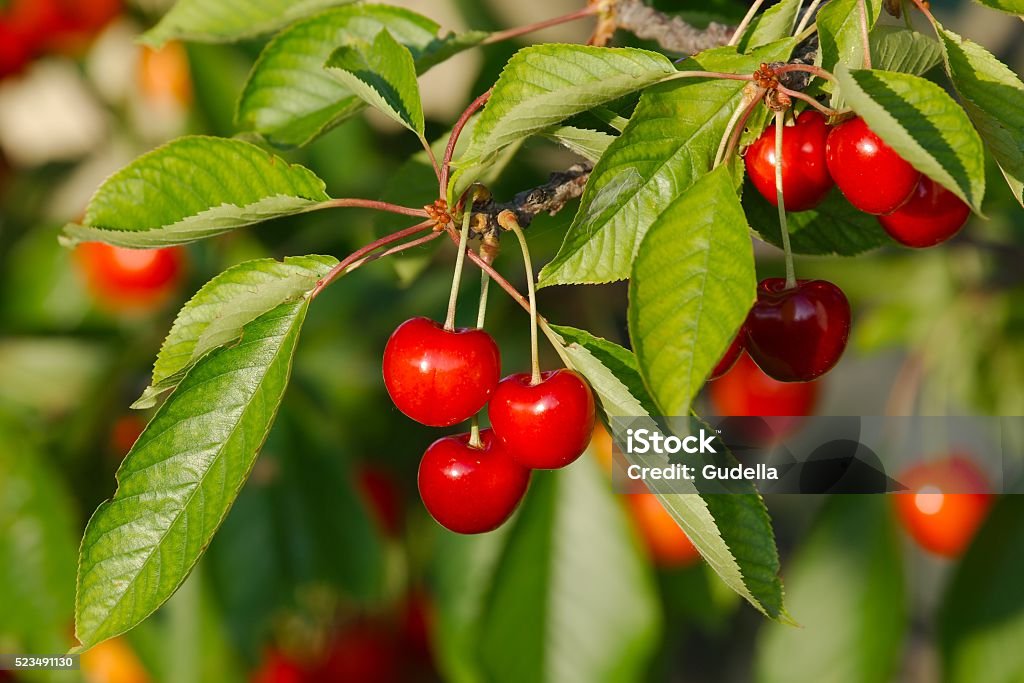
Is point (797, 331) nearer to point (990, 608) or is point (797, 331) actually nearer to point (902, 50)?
point (902, 50)

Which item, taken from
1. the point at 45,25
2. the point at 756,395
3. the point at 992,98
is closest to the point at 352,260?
the point at 992,98

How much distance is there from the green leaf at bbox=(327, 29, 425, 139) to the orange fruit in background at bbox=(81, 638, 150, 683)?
1.29m

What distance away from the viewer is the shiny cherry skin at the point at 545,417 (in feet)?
1.88

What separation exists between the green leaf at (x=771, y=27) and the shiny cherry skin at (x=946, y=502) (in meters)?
1.06

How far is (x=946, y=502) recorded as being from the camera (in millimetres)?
1508

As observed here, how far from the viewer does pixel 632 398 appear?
593 millimetres

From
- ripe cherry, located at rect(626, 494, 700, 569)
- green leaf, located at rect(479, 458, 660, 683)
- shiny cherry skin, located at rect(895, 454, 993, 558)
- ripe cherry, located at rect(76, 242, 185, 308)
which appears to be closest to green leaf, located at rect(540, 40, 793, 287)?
green leaf, located at rect(479, 458, 660, 683)

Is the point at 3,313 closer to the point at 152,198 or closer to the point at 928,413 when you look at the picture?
the point at 152,198

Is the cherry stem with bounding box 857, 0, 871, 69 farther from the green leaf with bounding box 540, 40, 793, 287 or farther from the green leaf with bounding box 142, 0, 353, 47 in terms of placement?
the green leaf with bounding box 142, 0, 353, 47

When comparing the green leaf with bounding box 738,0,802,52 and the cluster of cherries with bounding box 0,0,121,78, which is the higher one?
A: the green leaf with bounding box 738,0,802,52

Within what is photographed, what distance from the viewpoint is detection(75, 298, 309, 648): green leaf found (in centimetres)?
58

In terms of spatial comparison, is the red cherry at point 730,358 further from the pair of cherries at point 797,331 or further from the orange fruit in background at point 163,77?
the orange fruit in background at point 163,77

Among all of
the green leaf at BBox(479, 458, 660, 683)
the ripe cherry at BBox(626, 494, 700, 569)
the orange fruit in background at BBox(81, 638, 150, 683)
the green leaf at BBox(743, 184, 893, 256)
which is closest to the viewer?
the green leaf at BBox(743, 184, 893, 256)

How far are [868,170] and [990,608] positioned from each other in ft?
3.37
